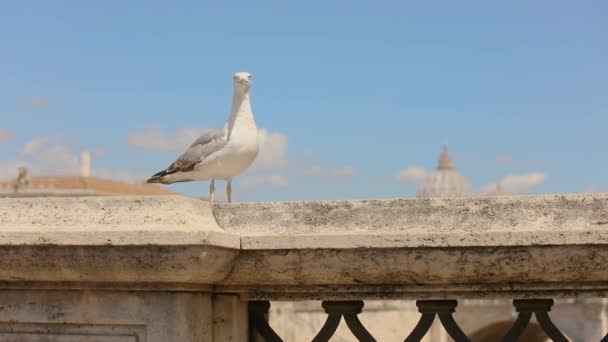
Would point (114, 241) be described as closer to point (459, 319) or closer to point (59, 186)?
point (459, 319)

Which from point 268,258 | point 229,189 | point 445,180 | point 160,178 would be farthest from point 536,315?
point 445,180

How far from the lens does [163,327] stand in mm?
2516

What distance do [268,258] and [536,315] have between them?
754 millimetres

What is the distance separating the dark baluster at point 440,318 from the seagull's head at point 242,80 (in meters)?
2.07

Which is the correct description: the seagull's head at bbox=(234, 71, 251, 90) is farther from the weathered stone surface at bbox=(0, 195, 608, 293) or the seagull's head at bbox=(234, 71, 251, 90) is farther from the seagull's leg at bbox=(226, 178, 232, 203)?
the weathered stone surface at bbox=(0, 195, 608, 293)

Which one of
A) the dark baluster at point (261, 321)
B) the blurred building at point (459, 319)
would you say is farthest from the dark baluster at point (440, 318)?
the blurred building at point (459, 319)

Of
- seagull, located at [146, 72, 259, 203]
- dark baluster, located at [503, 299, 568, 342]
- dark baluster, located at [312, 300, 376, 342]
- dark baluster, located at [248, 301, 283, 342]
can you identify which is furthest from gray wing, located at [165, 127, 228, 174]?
dark baluster, located at [503, 299, 568, 342]

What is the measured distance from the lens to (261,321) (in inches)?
111

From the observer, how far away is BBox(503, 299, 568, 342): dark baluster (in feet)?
8.57

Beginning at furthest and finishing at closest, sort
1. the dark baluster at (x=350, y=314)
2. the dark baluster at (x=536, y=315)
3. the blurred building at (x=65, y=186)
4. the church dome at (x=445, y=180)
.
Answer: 1. the church dome at (x=445, y=180)
2. the blurred building at (x=65, y=186)
3. the dark baluster at (x=350, y=314)
4. the dark baluster at (x=536, y=315)

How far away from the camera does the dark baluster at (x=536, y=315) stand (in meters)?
2.61

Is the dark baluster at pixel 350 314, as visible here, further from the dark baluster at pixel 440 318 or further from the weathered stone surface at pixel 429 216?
the weathered stone surface at pixel 429 216

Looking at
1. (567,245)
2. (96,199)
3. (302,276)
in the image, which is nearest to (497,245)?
(567,245)

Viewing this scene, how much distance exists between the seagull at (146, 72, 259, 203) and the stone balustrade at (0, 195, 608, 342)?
157 centimetres
